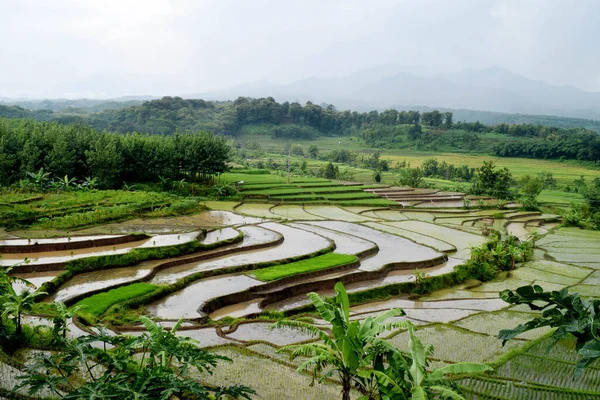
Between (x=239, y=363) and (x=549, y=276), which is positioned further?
(x=549, y=276)

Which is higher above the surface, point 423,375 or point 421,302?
point 423,375

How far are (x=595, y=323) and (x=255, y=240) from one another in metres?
19.6

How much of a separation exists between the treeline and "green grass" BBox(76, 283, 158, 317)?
1814cm

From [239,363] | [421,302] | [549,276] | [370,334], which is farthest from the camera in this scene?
[549,276]

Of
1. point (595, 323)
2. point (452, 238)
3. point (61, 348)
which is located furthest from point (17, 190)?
point (595, 323)

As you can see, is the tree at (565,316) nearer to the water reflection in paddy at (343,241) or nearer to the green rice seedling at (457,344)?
the green rice seedling at (457,344)

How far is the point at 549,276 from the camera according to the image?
2127 centimetres

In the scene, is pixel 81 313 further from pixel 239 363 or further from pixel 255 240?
pixel 255 240

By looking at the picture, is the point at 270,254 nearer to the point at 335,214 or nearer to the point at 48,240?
the point at 48,240

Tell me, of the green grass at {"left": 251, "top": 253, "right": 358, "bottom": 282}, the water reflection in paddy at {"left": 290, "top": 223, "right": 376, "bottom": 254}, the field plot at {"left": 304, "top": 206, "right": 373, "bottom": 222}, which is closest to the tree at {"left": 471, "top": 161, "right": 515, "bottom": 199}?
the field plot at {"left": 304, "top": 206, "right": 373, "bottom": 222}

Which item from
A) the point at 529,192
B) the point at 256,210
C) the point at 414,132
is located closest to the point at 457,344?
the point at 256,210

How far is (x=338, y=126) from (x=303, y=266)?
9411 centimetres

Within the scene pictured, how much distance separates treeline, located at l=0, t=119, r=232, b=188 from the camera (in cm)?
3048

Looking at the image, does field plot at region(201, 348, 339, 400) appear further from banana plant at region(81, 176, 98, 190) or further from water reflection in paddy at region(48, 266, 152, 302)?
banana plant at region(81, 176, 98, 190)
